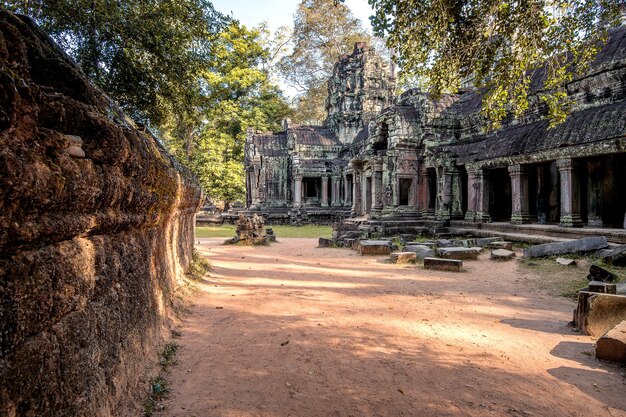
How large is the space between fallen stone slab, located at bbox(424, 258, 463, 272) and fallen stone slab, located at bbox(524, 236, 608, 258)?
2.50 meters

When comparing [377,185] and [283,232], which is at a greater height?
[377,185]

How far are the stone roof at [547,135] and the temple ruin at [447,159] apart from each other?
37 mm

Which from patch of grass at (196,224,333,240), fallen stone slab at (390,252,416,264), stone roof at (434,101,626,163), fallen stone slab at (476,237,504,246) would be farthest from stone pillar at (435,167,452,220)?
fallen stone slab at (390,252,416,264)

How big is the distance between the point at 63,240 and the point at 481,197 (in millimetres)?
14866

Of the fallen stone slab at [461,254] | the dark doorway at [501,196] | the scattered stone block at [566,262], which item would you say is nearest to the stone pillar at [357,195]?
the dark doorway at [501,196]

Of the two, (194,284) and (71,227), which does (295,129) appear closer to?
(194,284)

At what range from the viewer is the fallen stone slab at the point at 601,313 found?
165 inches

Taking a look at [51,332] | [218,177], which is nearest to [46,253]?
[51,332]

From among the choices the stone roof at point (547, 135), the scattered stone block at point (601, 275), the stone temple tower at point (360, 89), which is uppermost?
the stone temple tower at point (360, 89)

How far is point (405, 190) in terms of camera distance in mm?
17422

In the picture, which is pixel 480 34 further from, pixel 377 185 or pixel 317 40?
pixel 317 40

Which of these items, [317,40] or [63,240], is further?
[317,40]

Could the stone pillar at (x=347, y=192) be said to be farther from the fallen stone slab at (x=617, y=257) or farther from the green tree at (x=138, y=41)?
the fallen stone slab at (x=617, y=257)

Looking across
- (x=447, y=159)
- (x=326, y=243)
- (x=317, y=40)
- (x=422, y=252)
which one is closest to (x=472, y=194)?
(x=447, y=159)
